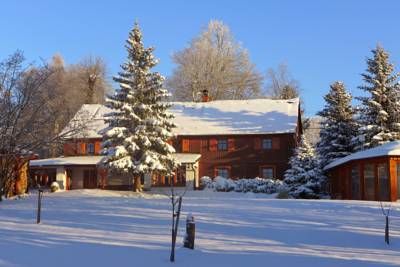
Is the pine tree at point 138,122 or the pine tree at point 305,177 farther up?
the pine tree at point 138,122

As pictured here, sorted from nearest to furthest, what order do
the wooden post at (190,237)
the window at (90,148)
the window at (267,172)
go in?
the wooden post at (190,237) → the window at (267,172) → the window at (90,148)

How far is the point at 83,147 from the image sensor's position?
41.8 m

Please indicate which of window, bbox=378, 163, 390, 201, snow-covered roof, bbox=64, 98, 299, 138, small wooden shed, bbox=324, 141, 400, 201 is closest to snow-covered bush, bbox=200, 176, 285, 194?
small wooden shed, bbox=324, 141, 400, 201

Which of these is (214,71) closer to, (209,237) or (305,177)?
(305,177)

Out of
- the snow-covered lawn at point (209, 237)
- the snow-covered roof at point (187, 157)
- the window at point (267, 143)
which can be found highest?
the window at point (267, 143)

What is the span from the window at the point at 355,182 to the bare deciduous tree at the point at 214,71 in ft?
94.9

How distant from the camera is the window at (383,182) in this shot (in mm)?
23438

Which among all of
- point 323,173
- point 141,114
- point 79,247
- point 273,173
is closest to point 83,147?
point 141,114

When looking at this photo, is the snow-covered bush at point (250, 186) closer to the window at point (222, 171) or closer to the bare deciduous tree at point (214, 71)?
the window at point (222, 171)

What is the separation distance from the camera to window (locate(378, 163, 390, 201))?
23438mm

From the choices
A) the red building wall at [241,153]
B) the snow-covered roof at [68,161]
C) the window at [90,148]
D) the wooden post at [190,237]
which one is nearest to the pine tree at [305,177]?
the red building wall at [241,153]

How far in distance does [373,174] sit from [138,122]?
1448 cm

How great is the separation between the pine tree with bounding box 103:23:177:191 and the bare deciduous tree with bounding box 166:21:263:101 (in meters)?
21.9

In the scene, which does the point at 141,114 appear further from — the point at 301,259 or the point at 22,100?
the point at 301,259
